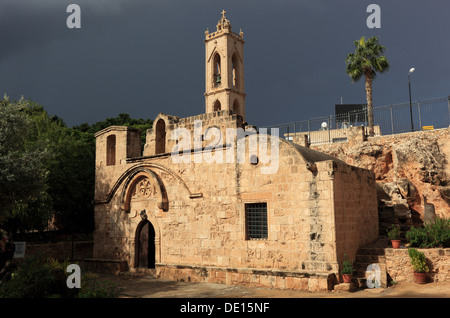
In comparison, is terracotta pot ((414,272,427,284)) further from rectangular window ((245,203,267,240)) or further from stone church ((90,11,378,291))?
rectangular window ((245,203,267,240))

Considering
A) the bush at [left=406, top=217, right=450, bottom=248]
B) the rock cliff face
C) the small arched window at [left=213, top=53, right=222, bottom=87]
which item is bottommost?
the bush at [left=406, top=217, right=450, bottom=248]

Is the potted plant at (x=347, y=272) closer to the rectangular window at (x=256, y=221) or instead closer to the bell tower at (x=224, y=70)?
the rectangular window at (x=256, y=221)

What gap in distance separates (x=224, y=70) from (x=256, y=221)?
26.6 m

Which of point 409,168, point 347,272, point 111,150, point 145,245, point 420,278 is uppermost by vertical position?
point 111,150

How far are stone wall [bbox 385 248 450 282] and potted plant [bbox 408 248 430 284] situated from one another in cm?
22

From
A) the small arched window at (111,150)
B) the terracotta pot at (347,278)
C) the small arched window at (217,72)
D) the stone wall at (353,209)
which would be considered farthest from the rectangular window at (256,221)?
the small arched window at (217,72)

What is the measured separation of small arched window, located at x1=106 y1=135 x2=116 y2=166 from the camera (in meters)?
17.4

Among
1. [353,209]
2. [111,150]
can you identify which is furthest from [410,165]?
[111,150]

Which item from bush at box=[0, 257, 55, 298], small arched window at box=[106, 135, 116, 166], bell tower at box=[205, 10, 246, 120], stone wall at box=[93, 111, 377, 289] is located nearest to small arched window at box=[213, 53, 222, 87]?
bell tower at box=[205, 10, 246, 120]

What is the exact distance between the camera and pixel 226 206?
13.0 meters

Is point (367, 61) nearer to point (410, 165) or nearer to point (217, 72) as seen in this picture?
point (410, 165)

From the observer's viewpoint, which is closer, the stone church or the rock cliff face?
the stone church

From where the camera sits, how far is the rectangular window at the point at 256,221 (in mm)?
12203

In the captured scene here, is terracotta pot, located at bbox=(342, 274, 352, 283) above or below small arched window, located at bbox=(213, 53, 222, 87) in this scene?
below
